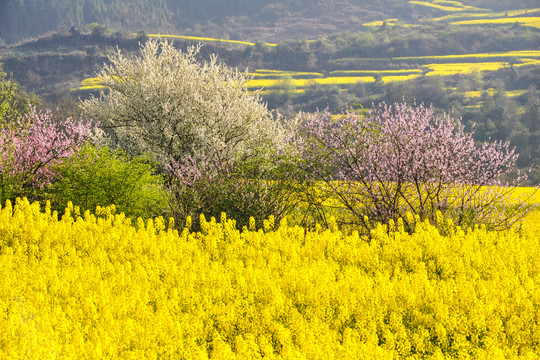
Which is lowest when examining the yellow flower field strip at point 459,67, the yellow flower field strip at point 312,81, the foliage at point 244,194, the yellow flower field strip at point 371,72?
the yellow flower field strip at point 312,81

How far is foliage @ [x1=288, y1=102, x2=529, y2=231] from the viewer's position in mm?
14898

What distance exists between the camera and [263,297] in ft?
30.2

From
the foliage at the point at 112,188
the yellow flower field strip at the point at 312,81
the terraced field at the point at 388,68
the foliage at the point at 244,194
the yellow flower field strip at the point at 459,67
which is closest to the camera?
the foliage at the point at 244,194

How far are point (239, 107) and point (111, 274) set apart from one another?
1215 cm

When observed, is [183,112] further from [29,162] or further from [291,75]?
[291,75]

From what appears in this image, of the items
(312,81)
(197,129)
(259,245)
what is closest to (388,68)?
(312,81)

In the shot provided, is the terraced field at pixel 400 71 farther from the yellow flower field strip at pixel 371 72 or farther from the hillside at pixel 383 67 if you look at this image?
the hillside at pixel 383 67

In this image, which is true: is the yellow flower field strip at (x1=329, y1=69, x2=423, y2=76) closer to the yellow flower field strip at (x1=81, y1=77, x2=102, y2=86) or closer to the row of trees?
the yellow flower field strip at (x1=81, y1=77, x2=102, y2=86)

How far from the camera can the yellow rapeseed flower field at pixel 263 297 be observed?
23.7ft

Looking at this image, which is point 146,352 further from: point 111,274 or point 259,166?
point 259,166

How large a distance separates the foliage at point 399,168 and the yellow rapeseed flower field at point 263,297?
2.15 metres

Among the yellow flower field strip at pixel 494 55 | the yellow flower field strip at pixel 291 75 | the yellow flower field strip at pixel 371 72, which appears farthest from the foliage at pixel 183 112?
the yellow flower field strip at pixel 494 55

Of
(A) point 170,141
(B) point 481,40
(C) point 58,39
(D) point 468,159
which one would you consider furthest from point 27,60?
(D) point 468,159

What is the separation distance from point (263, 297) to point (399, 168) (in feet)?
22.6
